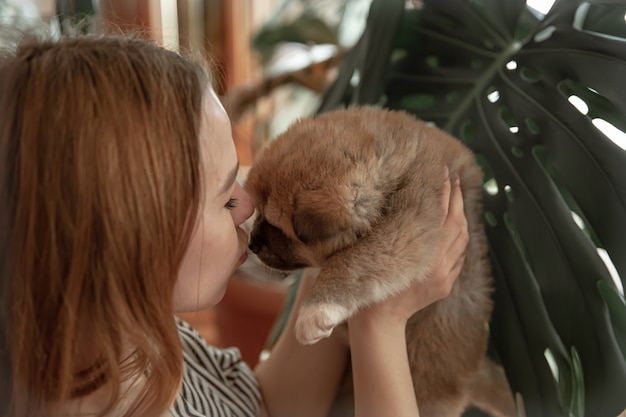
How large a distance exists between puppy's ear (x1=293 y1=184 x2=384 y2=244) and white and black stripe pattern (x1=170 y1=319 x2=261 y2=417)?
0.35 m

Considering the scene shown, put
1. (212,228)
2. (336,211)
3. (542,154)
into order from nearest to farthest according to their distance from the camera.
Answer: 1. (212,228)
2. (336,211)
3. (542,154)

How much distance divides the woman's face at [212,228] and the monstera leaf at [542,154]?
57cm

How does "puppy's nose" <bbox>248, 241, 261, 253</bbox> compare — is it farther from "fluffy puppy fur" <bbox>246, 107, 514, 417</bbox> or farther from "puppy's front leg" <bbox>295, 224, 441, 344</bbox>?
"puppy's front leg" <bbox>295, 224, 441, 344</bbox>

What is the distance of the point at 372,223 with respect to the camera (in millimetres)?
1150

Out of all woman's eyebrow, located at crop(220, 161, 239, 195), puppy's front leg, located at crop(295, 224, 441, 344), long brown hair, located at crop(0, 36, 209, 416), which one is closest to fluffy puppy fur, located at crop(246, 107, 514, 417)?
puppy's front leg, located at crop(295, 224, 441, 344)

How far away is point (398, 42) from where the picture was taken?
1484 mm

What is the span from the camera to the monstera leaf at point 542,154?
1.10 m

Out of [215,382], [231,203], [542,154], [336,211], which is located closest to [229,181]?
Result: [231,203]

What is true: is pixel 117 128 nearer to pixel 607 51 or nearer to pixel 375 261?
pixel 375 261

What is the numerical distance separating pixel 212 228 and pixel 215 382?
17.2 inches

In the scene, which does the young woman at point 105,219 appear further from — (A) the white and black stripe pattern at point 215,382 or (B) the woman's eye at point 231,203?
(A) the white and black stripe pattern at point 215,382

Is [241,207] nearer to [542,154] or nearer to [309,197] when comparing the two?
[309,197]

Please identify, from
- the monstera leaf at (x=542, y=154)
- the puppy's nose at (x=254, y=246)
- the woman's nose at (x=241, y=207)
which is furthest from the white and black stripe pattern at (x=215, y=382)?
the monstera leaf at (x=542, y=154)

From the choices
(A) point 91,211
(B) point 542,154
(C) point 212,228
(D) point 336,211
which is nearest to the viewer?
(A) point 91,211
